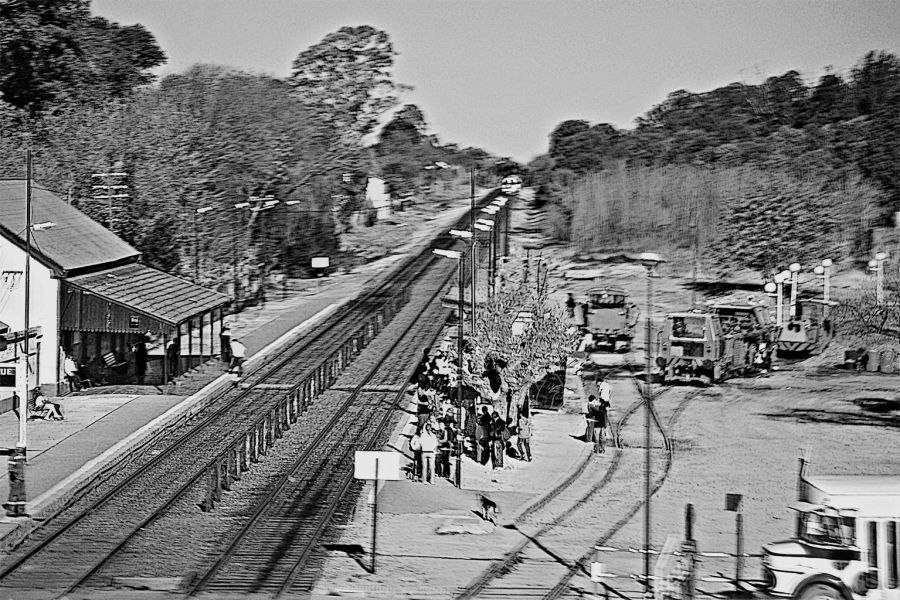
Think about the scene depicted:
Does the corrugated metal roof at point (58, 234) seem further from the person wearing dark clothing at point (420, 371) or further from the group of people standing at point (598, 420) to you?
the group of people standing at point (598, 420)

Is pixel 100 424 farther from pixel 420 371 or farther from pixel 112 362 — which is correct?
pixel 420 371

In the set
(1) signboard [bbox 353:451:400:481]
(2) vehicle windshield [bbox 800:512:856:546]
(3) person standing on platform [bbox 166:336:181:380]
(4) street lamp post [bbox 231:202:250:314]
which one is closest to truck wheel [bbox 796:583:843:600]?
(2) vehicle windshield [bbox 800:512:856:546]

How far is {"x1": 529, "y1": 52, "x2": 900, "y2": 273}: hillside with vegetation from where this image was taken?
215ft

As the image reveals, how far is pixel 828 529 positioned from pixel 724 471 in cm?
1147

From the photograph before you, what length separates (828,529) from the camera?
1481 centimetres

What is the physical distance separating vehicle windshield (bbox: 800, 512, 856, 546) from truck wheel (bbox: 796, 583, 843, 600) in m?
0.62

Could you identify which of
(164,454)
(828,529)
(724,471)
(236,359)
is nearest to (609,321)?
(236,359)

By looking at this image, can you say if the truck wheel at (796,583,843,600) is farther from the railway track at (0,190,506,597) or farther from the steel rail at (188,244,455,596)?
the railway track at (0,190,506,597)

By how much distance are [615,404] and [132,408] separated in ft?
42.7

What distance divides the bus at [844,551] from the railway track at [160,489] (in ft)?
26.9

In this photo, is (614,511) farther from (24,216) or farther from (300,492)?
(24,216)

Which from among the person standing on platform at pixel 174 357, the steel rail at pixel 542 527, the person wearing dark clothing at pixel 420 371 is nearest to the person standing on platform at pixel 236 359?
the person standing on platform at pixel 174 357

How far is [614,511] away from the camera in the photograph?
22078 mm

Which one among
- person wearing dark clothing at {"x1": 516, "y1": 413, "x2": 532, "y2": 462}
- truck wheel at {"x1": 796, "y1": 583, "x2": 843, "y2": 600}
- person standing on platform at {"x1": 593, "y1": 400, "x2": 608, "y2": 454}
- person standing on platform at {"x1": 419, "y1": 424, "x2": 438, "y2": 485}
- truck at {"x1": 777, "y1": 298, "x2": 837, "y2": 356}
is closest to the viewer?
truck wheel at {"x1": 796, "y1": 583, "x2": 843, "y2": 600}
